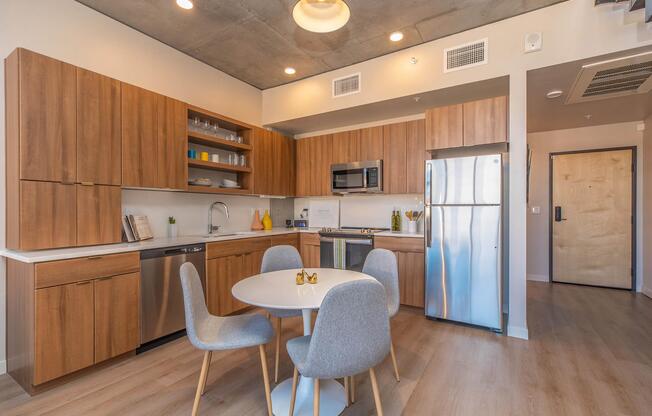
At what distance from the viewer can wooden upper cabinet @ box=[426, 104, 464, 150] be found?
3.12m

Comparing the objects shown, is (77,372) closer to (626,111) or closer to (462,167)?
(462,167)

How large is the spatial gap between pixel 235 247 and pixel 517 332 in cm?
291

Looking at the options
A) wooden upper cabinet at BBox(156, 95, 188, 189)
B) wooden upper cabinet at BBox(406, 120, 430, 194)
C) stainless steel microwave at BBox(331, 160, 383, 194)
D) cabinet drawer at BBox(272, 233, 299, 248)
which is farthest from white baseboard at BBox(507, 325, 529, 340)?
wooden upper cabinet at BBox(156, 95, 188, 189)

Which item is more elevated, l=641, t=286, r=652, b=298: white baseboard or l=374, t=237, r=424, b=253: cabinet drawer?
l=374, t=237, r=424, b=253: cabinet drawer

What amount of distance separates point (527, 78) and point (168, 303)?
3.95 m

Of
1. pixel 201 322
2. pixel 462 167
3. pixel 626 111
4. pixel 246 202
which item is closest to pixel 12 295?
pixel 201 322

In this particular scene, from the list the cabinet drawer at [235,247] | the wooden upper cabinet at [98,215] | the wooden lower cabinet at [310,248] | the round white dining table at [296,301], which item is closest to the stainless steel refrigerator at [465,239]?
the round white dining table at [296,301]

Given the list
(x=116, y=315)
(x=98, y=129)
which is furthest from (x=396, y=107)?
(x=116, y=315)

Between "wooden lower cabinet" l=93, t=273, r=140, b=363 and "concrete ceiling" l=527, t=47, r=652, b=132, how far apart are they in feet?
12.9

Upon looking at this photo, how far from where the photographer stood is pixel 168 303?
2.69 metres

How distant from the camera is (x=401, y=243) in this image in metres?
3.52

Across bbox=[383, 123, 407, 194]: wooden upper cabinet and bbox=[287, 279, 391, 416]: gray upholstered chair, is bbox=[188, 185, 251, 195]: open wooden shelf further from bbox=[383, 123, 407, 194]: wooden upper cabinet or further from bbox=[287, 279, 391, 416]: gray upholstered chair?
bbox=[287, 279, 391, 416]: gray upholstered chair

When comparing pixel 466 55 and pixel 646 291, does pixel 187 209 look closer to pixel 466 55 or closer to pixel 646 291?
pixel 466 55

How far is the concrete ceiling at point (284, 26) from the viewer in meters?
2.61
